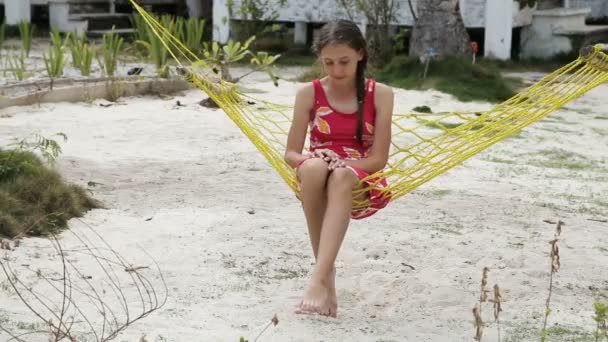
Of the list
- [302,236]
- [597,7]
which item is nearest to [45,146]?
[302,236]

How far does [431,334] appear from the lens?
302cm

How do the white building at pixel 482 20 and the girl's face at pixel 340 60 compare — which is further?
the white building at pixel 482 20

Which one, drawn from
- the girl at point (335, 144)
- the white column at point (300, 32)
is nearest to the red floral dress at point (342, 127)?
the girl at point (335, 144)

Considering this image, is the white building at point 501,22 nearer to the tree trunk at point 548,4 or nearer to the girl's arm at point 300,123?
the tree trunk at point 548,4

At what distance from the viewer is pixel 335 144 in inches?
132

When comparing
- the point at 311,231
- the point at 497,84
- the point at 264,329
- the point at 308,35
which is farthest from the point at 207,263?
the point at 308,35

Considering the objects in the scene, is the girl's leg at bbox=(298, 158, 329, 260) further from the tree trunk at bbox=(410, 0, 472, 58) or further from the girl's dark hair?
the tree trunk at bbox=(410, 0, 472, 58)

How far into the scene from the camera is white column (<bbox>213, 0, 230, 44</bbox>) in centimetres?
1016

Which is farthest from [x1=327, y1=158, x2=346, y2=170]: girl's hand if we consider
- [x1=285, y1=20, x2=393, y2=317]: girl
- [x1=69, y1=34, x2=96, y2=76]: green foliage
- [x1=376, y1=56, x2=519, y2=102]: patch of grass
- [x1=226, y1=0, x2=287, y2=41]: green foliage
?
[x1=226, y1=0, x2=287, y2=41]: green foliage

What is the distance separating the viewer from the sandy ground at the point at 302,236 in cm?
311

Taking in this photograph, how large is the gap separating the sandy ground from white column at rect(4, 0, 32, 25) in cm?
447

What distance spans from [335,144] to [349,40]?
0.35 metres

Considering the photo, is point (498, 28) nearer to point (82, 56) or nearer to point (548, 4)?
point (548, 4)

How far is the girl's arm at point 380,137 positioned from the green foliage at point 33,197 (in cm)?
119
